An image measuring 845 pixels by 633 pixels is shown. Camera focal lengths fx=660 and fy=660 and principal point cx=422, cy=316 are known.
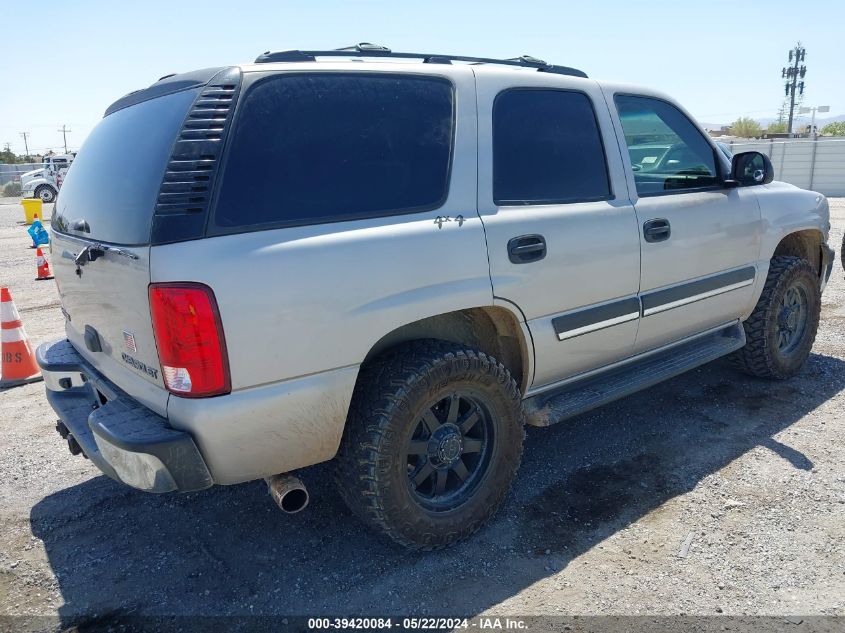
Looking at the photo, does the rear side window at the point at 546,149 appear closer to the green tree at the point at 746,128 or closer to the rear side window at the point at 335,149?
the rear side window at the point at 335,149

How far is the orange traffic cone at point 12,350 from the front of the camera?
5.18 metres

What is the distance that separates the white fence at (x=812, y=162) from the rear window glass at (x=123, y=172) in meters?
24.2

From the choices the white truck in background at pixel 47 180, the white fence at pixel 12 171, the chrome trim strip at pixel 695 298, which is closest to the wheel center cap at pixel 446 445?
the chrome trim strip at pixel 695 298

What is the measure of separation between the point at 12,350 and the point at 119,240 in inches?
139

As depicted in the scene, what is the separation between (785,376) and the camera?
15.6 feet

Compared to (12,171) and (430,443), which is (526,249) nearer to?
(430,443)

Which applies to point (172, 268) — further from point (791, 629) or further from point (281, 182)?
point (791, 629)

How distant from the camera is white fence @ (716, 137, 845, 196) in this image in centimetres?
2311

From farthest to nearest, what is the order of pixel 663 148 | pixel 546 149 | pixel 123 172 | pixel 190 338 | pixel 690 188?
pixel 663 148, pixel 690 188, pixel 546 149, pixel 123 172, pixel 190 338

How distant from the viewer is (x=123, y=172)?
2629mm

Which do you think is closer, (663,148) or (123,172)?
(123,172)

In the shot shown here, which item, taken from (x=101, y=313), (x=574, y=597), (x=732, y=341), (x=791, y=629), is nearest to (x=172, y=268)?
(x=101, y=313)

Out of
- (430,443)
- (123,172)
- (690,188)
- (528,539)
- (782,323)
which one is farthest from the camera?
(782,323)

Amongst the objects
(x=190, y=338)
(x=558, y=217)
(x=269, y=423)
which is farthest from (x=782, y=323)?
(x=190, y=338)
